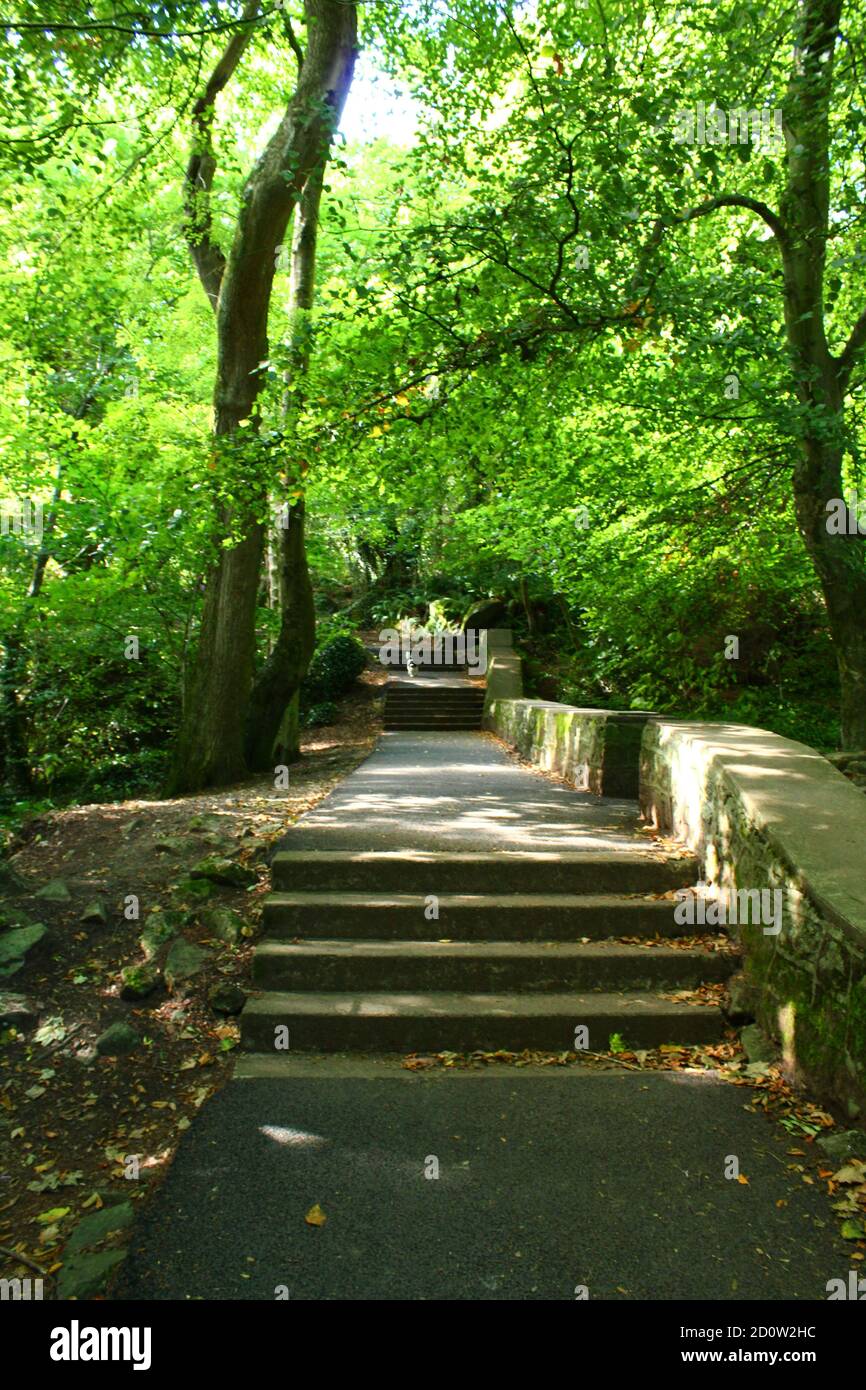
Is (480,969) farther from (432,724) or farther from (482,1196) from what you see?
(432,724)

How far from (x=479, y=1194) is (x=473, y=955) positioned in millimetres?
1522

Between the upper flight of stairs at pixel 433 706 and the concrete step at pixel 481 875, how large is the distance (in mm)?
11140

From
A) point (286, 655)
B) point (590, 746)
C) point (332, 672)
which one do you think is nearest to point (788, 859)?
point (590, 746)

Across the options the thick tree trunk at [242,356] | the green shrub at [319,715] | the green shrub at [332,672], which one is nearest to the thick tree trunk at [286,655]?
the thick tree trunk at [242,356]

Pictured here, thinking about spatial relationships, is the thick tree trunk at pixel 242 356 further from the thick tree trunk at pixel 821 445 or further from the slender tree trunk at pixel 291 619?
the thick tree trunk at pixel 821 445

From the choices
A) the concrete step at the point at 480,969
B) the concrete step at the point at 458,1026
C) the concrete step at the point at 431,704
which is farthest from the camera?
the concrete step at the point at 431,704

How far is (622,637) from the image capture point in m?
13.5

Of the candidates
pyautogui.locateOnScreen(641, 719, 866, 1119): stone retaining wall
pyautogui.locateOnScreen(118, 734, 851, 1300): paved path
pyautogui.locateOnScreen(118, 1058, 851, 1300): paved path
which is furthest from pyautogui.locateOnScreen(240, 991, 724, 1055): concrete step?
pyautogui.locateOnScreen(641, 719, 866, 1119): stone retaining wall

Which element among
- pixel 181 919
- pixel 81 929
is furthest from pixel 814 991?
pixel 81 929

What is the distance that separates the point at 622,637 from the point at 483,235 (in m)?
8.03

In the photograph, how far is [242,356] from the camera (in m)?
9.24

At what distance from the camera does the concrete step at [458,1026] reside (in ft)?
13.7

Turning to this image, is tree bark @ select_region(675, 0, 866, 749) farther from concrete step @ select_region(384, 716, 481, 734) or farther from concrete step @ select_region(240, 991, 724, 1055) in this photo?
concrete step @ select_region(384, 716, 481, 734)
